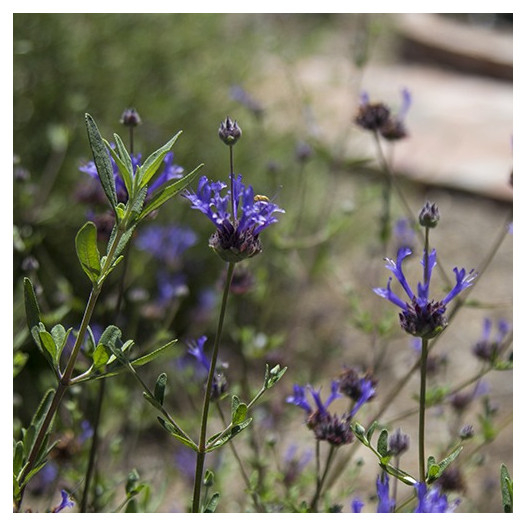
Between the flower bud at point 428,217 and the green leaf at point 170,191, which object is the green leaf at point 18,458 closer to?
the green leaf at point 170,191

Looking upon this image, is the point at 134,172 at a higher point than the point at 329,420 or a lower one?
higher

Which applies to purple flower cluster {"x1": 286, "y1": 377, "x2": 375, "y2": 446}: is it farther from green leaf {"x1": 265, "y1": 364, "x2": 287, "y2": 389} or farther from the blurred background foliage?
the blurred background foliage

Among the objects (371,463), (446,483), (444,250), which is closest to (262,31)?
(444,250)

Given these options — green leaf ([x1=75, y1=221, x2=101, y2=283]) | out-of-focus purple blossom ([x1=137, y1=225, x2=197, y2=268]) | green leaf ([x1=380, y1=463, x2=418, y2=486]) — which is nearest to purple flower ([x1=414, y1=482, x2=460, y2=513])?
green leaf ([x1=380, y1=463, x2=418, y2=486])

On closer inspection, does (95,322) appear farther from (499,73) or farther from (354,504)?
(499,73)

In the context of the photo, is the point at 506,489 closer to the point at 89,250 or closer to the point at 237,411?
the point at 237,411

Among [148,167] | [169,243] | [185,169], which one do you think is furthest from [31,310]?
[185,169]
